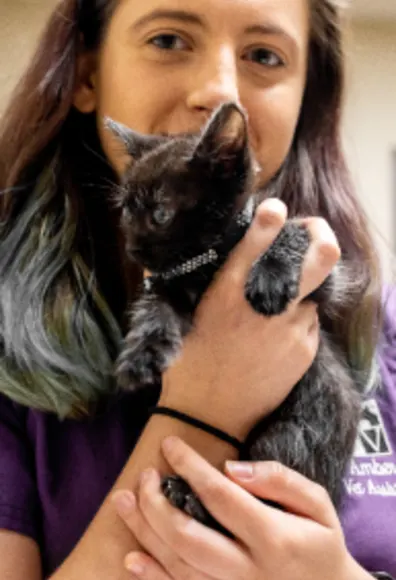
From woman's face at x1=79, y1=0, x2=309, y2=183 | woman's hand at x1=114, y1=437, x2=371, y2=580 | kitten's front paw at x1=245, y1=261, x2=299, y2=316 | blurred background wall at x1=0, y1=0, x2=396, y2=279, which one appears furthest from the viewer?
blurred background wall at x1=0, y1=0, x2=396, y2=279

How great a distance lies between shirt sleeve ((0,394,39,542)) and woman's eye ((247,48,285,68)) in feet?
2.45

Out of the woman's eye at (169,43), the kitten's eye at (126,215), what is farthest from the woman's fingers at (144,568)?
the woman's eye at (169,43)

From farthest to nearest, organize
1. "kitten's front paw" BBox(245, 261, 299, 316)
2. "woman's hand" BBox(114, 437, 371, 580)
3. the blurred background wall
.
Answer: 1. the blurred background wall
2. "kitten's front paw" BBox(245, 261, 299, 316)
3. "woman's hand" BBox(114, 437, 371, 580)

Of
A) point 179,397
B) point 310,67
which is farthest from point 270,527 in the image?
point 310,67

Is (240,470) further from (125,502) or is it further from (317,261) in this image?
(317,261)

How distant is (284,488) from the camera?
899mm

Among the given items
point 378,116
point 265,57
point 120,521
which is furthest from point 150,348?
point 378,116

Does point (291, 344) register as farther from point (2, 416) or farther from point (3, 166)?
point (3, 166)

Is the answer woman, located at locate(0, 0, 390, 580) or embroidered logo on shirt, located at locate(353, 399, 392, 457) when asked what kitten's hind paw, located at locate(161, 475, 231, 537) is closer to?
woman, located at locate(0, 0, 390, 580)

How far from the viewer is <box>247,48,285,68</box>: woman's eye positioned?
1.14 metres

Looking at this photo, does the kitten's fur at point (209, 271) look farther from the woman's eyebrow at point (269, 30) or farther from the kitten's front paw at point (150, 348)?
the woman's eyebrow at point (269, 30)

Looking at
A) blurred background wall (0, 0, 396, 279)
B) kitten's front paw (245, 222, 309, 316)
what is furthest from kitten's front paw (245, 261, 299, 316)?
blurred background wall (0, 0, 396, 279)

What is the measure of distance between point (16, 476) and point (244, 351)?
0.42 meters

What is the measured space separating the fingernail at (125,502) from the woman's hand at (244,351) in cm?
15
